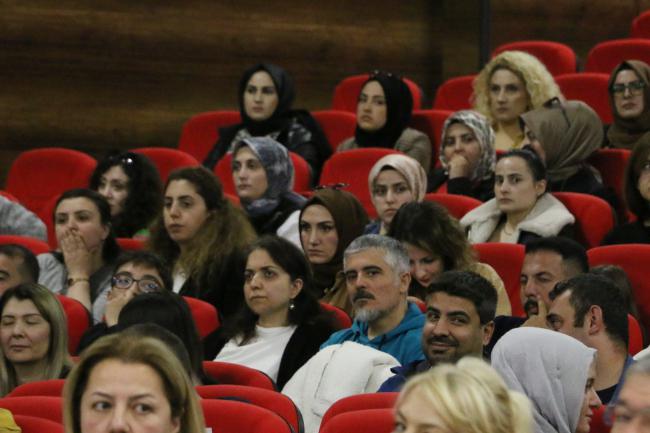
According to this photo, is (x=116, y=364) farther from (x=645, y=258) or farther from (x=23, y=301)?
(x=645, y=258)

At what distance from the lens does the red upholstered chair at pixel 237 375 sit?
249cm

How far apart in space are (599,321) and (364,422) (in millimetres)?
614

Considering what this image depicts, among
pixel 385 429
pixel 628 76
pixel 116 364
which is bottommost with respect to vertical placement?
pixel 385 429

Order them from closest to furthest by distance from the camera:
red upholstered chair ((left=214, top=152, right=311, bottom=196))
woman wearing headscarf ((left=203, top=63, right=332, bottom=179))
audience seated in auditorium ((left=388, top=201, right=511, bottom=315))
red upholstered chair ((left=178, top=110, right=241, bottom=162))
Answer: audience seated in auditorium ((left=388, top=201, right=511, bottom=315)) < red upholstered chair ((left=214, top=152, right=311, bottom=196)) < woman wearing headscarf ((left=203, top=63, right=332, bottom=179)) < red upholstered chair ((left=178, top=110, right=241, bottom=162))

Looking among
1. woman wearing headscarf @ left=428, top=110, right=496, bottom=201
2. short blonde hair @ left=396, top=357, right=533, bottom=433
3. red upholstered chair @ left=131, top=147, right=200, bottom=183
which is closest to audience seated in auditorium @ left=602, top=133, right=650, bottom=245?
woman wearing headscarf @ left=428, top=110, right=496, bottom=201

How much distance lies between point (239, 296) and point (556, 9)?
2.40m

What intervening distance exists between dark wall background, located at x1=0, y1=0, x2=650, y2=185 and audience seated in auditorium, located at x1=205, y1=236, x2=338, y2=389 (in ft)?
6.30

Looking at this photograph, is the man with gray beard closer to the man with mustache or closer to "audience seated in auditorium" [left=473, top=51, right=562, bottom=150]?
the man with mustache

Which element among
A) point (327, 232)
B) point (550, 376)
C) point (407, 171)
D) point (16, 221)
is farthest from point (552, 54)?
point (550, 376)

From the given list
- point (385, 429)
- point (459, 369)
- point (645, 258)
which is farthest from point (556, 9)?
point (459, 369)

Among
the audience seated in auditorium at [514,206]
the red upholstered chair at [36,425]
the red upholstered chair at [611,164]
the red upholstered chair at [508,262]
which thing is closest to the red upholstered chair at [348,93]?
the red upholstered chair at [611,164]

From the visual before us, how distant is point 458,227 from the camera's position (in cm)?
311

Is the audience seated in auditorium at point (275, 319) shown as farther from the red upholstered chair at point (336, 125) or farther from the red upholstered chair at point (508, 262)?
the red upholstered chair at point (336, 125)

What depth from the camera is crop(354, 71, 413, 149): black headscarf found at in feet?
14.0
